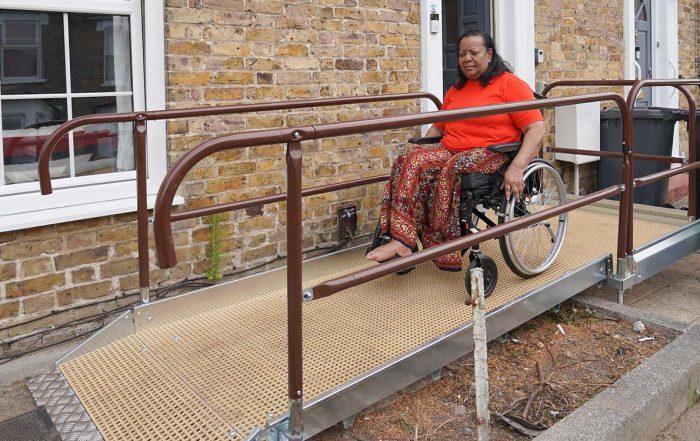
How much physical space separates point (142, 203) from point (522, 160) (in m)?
1.91

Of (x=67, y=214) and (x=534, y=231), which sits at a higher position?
(x=67, y=214)

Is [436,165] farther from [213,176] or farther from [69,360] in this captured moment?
[69,360]

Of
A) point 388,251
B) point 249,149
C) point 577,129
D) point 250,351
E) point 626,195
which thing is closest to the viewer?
point 250,351

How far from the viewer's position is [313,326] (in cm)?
306

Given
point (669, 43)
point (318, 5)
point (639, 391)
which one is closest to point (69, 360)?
point (639, 391)

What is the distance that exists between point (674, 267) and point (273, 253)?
3100 millimetres

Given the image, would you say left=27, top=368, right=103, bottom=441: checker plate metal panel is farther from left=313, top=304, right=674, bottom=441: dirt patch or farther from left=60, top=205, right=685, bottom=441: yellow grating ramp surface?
left=313, top=304, right=674, bottom=441: dirt patch

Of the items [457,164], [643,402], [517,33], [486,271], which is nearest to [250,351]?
[486,271]

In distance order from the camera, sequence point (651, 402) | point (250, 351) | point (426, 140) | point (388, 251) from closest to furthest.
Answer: point (651, 402) < point (250, 351) < point (388, 251) < point (426, 140)

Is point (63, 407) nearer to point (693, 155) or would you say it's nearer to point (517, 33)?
point (693, 155)

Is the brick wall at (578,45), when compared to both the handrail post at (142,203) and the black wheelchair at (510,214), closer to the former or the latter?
the black wheelchair at (510,214)

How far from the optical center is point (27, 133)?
3.45 metres

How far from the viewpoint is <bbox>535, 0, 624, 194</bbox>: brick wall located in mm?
6285

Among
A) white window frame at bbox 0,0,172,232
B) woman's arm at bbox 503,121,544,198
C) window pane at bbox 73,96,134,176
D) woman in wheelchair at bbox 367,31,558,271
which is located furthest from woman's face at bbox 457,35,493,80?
window pane at bbox 73,96,134,176
